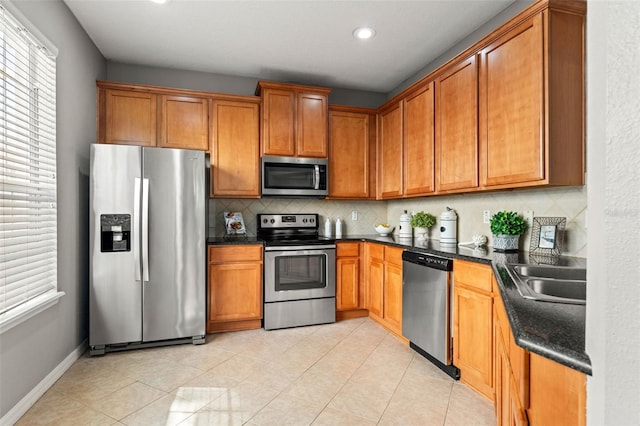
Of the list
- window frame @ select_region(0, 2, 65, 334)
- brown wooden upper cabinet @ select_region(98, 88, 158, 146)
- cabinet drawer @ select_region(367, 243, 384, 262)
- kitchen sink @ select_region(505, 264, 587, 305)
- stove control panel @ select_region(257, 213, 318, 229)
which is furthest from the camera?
stove control panel @ select_region(257, 213, 318, 229)

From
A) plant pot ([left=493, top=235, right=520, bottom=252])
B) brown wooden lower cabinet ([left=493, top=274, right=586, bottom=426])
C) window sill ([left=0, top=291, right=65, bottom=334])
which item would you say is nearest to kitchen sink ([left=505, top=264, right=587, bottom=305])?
brown wooden lower cabinet ([left=493, top=274, right=586, bottom=426])

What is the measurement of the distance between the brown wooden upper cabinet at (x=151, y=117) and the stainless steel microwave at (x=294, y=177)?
0.71m

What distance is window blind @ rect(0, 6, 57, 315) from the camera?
1829 mm

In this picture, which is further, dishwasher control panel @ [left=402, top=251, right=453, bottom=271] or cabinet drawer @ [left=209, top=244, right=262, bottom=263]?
cabinet drawer @ [left=209, top=244, right=262, bottom=263]

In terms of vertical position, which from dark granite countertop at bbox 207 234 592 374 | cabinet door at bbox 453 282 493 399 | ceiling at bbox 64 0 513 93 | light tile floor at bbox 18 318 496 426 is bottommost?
light tile floor at bbox 18 318 496 426

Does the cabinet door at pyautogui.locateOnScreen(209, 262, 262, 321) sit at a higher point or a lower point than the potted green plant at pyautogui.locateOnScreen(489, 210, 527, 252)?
lower

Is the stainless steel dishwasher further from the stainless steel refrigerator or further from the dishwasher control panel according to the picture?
the stainless steel refrigerator

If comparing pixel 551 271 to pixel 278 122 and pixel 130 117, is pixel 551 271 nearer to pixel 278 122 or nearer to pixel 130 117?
pixel 278 122

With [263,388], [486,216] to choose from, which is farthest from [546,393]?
[486,216]

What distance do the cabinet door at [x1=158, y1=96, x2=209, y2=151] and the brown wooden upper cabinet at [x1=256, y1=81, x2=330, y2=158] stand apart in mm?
597

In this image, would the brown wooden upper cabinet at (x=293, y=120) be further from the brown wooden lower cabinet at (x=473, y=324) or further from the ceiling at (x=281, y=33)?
the brown wooden lower cabinet at (x=473, y=324)

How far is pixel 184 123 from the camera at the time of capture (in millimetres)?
3438

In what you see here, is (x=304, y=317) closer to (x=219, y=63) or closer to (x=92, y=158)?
(x=92, y=158)

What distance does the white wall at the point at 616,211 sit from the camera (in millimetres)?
449
